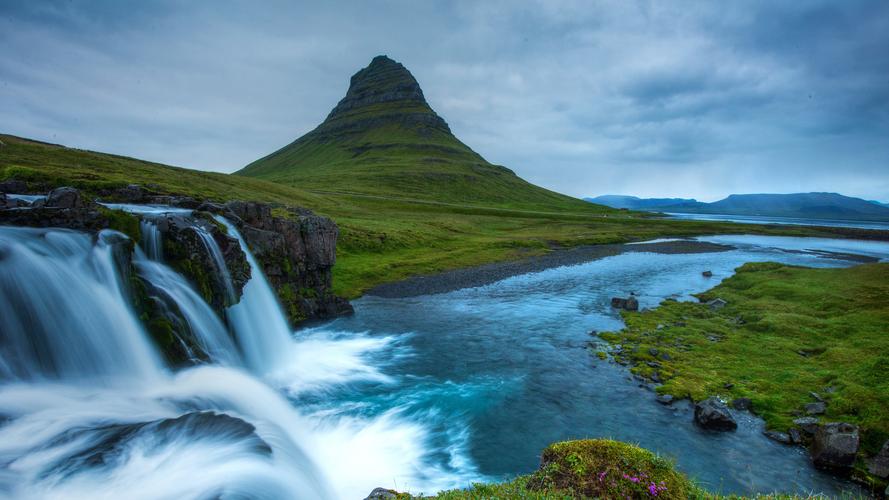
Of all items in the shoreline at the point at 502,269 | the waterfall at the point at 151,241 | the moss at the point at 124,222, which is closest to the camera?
the moss at the point at 124,222

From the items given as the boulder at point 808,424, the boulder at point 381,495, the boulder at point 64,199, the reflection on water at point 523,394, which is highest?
the boulder at point 64,199

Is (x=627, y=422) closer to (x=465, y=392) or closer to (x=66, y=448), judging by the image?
(x=465, y=392)

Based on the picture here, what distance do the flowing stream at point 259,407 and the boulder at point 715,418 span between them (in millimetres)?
505

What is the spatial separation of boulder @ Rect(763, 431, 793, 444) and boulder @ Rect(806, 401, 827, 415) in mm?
2498

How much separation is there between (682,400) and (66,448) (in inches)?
983

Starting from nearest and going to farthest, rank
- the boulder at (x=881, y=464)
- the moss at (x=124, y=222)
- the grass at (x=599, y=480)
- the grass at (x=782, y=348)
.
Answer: the grass at (x=599, y=480), the boulder at (x=881, y=464), the grass at (x=782, y=348), the moss at (x=124, y=222)

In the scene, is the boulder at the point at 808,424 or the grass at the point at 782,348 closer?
the boulder at the point at 808,424

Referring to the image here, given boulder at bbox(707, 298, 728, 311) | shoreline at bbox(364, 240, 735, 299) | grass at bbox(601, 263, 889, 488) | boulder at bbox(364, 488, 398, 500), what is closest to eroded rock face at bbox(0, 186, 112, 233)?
boulder at bbox(364, 488, 398, 500)

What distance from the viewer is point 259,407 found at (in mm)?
18641

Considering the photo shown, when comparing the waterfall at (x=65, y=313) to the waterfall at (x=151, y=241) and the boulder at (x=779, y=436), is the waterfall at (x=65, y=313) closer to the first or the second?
the waterfall at (x=151, y=241)

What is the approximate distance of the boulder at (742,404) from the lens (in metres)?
19.9

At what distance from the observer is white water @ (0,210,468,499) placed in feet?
37.7

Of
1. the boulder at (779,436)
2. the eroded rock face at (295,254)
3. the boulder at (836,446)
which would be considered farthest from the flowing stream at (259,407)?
the eroded rock face at (295,254)

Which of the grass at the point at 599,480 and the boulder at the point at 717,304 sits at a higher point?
the grass at the point at 599,480
